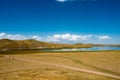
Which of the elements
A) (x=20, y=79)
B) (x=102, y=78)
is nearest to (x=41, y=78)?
(x=20, y=79)

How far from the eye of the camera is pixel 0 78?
31672mm

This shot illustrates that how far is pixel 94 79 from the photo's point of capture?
30.0m

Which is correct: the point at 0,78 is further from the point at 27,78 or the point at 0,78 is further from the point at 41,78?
the point at 41,78

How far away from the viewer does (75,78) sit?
31188 mm

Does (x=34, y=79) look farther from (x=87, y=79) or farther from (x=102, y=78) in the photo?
(x=102, y=78)

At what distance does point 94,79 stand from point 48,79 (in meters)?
7.97

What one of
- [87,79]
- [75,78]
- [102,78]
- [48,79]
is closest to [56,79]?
[48,79]

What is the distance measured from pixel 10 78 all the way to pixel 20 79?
2.08 meters

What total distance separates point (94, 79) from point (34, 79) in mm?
10429

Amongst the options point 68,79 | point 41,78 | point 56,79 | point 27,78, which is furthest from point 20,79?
point 68,79

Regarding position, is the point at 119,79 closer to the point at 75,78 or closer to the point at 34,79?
the point at 75,78

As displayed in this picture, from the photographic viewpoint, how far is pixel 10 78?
31.6 m

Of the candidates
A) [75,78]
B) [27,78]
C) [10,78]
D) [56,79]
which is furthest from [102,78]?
[10,78]

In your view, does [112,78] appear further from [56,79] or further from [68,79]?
[56,79]
